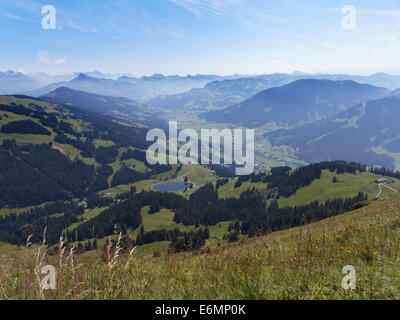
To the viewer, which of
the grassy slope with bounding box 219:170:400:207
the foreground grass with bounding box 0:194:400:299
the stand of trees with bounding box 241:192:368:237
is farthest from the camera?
the grassy slope with bounding box 219:170:400:207

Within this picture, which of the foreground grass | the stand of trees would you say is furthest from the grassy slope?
the foreground grass

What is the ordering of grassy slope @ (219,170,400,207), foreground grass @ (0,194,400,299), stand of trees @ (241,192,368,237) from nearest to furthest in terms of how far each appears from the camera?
foreground grass @ (0,194,400,299) → stand of trees @ (241,192,368,237) → grassy slope @ (219,170,400,207)

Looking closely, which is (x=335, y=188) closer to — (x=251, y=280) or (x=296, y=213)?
(x=296, y=213)

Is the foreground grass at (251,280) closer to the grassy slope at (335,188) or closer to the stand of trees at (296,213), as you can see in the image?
the stand of trees at (296,213)

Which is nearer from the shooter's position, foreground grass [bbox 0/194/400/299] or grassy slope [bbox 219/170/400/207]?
foreground grass [bbox 0/194/400/299]

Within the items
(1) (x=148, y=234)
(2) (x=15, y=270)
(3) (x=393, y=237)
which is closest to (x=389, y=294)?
(3) (x=393, y=237)

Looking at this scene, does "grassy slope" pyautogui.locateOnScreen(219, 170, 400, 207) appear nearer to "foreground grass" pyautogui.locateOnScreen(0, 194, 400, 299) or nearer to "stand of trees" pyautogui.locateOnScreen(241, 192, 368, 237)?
"stand of trees" pyautogui.locateOnScreen(241, 192, 368, 237)

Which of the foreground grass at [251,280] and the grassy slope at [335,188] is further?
the grassy slope at [335,188]

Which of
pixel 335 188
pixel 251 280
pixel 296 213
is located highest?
pixel 251 280

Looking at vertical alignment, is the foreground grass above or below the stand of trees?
above

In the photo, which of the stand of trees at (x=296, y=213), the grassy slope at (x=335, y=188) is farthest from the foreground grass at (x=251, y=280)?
the grassy slope at (x=335, y=188)

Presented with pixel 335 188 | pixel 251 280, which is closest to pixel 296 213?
pixel 335 188

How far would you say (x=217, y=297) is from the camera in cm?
414
